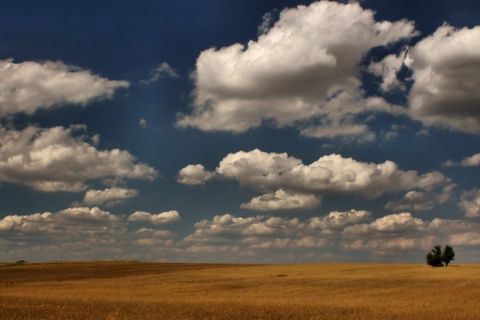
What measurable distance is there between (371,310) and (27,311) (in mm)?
21749

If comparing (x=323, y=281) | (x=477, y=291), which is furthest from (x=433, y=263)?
(x=477, y=291)

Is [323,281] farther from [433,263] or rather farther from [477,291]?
[433,263]

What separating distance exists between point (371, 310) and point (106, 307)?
17677 millimetres

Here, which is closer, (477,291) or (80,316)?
(80,316)

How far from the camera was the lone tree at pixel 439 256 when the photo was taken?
102125mm

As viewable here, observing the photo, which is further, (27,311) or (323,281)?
(323,281)

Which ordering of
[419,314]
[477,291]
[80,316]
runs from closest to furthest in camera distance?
[80,316] → [419,314] → [477,291]

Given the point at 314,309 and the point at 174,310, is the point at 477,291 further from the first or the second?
the point at 174,310

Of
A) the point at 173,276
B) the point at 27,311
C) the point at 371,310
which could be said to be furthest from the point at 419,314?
the point at 173,276

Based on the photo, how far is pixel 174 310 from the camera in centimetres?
2945

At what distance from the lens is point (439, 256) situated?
102 m

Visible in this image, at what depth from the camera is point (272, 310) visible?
3000 centimetres

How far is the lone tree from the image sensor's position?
10212 centimetres

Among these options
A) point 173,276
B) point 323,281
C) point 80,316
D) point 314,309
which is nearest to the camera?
point 80,316
